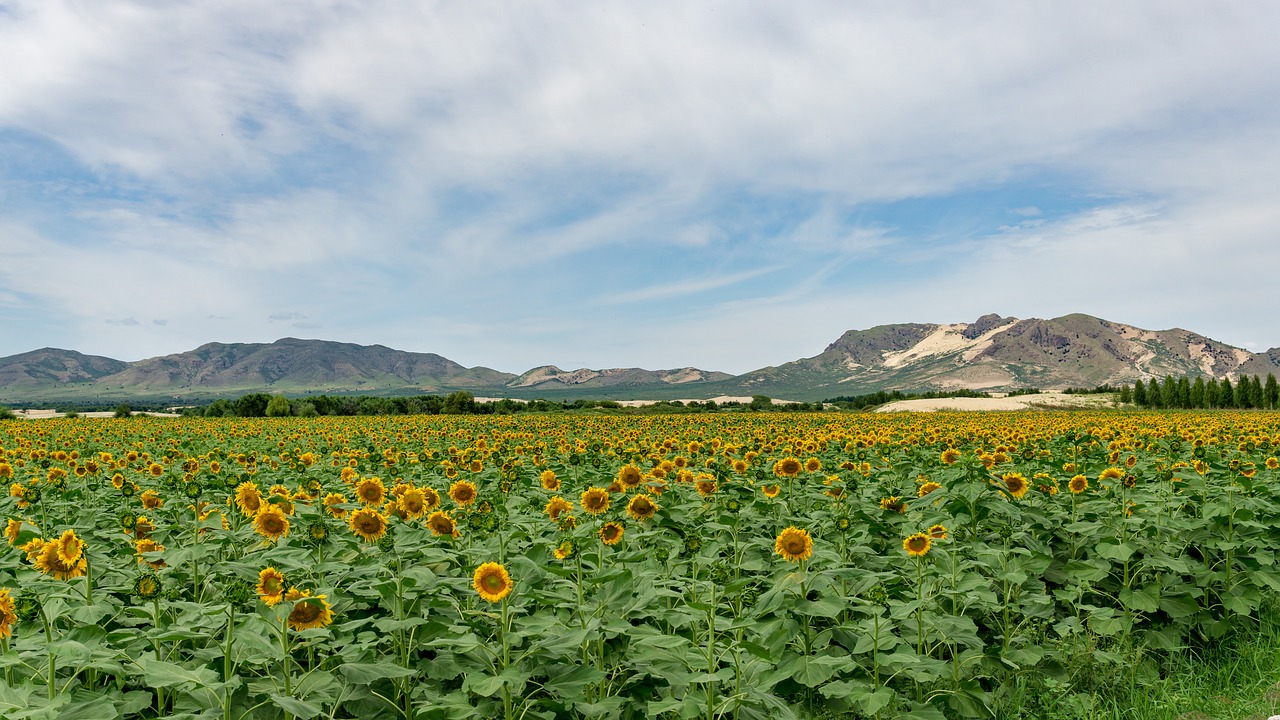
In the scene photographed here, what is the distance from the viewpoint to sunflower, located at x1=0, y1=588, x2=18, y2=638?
3.53 m

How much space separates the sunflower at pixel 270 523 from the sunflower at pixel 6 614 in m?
1.34

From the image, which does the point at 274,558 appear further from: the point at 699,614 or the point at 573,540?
the point at 699,614

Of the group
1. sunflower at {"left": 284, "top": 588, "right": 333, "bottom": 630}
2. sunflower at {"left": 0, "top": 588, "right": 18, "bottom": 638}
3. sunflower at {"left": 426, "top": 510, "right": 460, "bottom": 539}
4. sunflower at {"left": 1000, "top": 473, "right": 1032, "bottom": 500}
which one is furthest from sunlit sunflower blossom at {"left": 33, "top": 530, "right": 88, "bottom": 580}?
sunflower at {"left": 1000, "top": 473, "right": 1032, "bottom": 500}

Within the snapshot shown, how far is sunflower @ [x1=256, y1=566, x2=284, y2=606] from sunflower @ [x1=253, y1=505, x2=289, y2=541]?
1.19 m

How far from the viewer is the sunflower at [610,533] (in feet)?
17.6

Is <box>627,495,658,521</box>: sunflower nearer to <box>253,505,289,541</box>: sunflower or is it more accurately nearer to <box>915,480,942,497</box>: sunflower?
<box>253,505,289,541</box>: sunflower

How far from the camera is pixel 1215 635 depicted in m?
6.84

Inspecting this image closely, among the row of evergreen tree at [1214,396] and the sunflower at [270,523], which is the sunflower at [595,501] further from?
the row of evergreen tree at [1214,396]

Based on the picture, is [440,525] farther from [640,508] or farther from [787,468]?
[787,468]

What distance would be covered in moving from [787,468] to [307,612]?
5.74 metres

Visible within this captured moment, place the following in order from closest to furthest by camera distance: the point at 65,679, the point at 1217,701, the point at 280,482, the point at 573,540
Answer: the point at 65,679 < the point at 573,540 < the point at 1217,701 < the point at 280,482

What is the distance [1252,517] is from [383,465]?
1139 cm

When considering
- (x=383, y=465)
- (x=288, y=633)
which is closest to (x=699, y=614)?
(x=288, y=633)

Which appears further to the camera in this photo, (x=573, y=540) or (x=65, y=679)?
(x=573, y=540)
